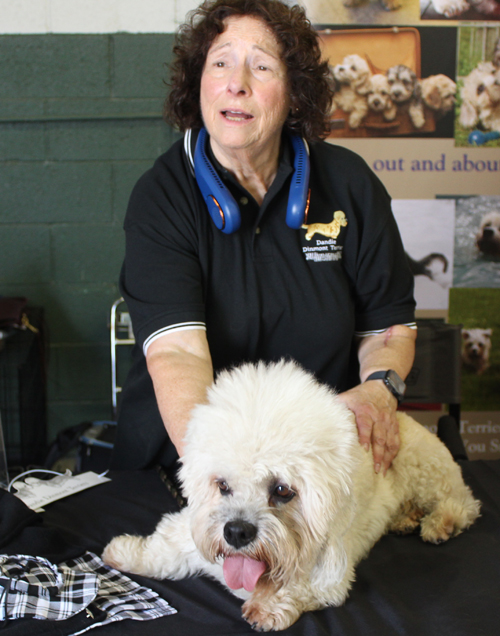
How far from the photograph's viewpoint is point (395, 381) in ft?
4.21

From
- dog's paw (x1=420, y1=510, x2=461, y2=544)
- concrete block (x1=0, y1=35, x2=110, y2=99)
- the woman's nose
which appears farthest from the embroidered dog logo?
concrete block (x1=0, y1=35, x2=110, y2=99)

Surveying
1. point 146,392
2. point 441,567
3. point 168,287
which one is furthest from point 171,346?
point 441,567

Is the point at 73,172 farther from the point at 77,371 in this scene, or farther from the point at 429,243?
the point at 429,243

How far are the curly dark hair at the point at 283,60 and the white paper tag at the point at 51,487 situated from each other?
38.0 inches

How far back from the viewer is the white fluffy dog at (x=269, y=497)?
2.90ft

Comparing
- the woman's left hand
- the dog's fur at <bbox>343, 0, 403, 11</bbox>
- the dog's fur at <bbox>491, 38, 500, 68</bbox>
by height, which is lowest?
the woman's left hand

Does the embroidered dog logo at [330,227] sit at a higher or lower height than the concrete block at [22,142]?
lower

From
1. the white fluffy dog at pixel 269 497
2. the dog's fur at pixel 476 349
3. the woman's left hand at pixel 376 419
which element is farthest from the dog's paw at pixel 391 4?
the white fluffy dog at pixel 269 497

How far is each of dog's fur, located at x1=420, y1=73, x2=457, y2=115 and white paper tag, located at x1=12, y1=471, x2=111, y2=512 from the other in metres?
2.55

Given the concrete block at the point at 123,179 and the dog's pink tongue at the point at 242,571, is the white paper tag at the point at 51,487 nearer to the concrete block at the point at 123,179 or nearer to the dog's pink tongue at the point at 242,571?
the dog's pink tongue at the point at 242,571

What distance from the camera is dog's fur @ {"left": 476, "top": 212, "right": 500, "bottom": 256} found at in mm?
3123

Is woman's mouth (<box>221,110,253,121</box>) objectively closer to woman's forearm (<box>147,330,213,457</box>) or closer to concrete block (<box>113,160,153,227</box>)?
woman's forearm (<box>147,330,213,457</box>)

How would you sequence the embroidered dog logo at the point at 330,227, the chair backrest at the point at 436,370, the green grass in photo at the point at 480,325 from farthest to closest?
the green grass in photo at the point at 480,325 < the chair backrest at the point at 436,370 < the embroidered dog logo at the point at 330,227

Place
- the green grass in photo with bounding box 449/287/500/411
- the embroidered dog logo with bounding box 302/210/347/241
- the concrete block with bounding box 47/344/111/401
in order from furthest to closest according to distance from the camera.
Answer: the green grass in photo with bounding box 449/287/500/411 < the concrete block with bounding box 47/344/111/401 < the embroidered dog logo with bounding box 302/210/347/241
